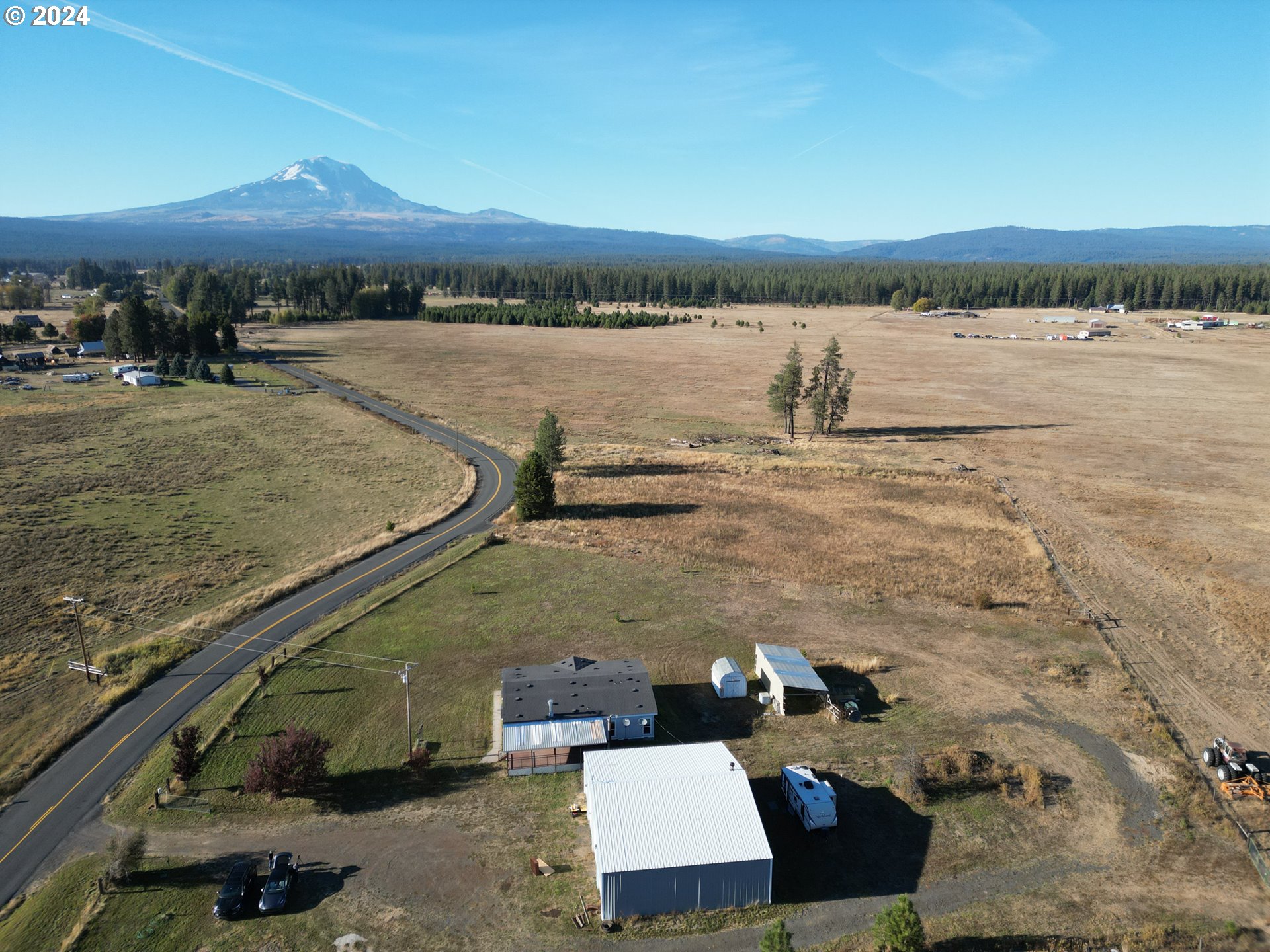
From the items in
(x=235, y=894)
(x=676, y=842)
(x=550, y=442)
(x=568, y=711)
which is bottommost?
(x=235, y=894)

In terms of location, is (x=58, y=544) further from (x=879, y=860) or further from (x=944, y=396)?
(x=944, y=396)

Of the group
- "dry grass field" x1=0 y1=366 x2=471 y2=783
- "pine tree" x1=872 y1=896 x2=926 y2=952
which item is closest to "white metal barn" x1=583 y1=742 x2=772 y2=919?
"pine tree" x1=872 y1=896 x2=926 y2=952

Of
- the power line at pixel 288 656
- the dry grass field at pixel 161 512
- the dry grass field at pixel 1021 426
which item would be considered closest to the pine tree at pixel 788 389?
the dry grass field at pixel 1021 426

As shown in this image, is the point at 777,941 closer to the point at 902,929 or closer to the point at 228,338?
the point at 902,929

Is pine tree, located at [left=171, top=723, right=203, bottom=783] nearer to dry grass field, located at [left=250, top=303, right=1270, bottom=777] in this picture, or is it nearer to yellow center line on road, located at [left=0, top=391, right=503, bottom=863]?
yellow center line on road, located at [left=0, top=391, right=503, bottom=863]

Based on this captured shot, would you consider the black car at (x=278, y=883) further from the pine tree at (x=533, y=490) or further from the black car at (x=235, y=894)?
the pine tree at (x=533, y=490)

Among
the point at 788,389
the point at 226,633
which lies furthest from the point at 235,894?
the point at 788,389
